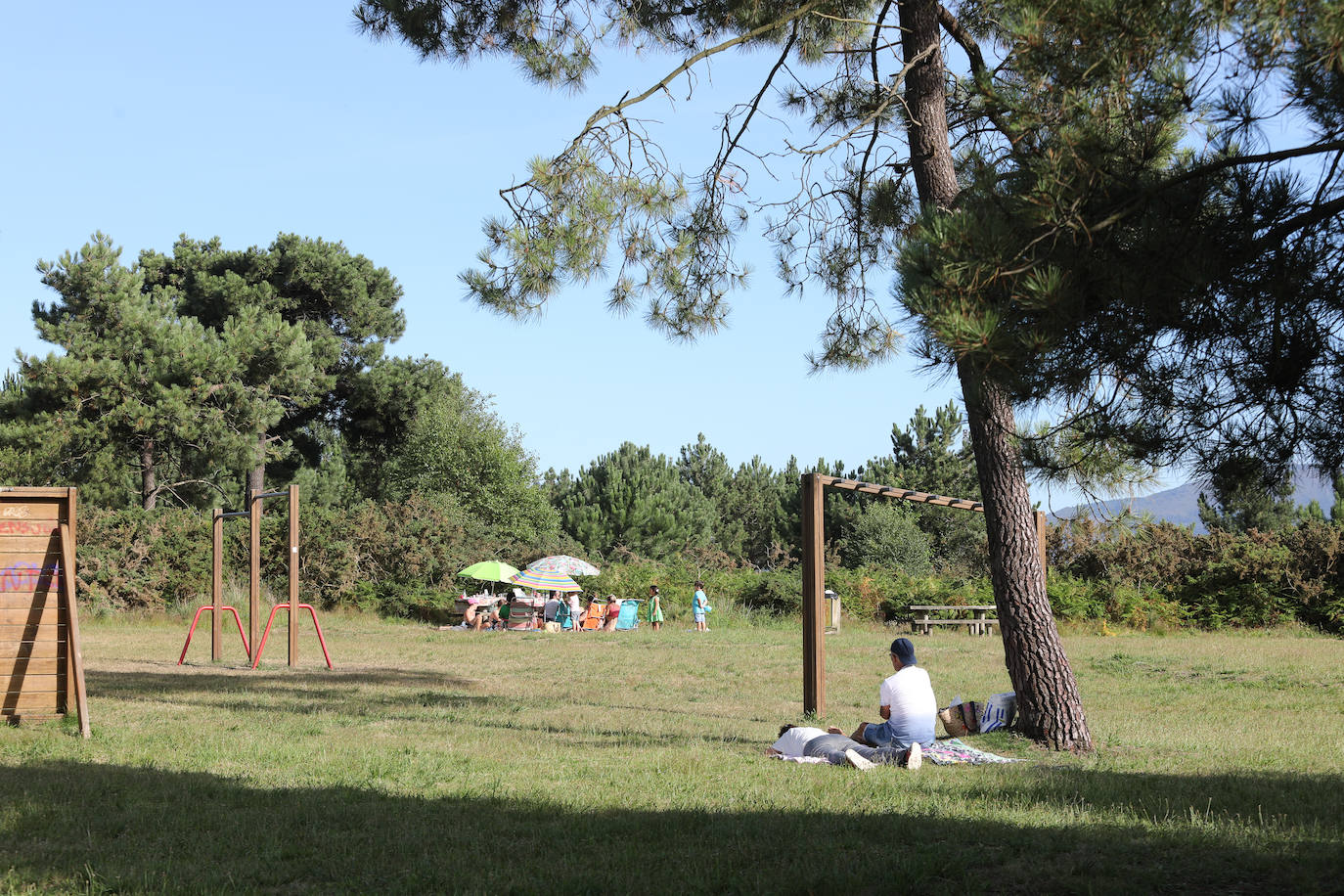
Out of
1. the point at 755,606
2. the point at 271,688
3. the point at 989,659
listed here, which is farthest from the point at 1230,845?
the point at 755,606

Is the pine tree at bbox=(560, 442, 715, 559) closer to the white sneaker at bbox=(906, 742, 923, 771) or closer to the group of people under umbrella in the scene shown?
the group of people under umbrella

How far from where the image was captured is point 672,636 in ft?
67.0

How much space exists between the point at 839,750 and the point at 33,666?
6.08 metres

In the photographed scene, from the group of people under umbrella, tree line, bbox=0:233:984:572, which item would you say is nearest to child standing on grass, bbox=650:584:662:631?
the group of people under umbrella

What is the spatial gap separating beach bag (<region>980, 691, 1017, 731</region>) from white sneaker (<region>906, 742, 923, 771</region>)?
156 cm

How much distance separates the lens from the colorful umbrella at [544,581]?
23.9 metres

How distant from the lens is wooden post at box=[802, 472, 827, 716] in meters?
9.74

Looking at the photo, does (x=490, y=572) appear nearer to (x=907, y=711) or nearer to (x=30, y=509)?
(x=30, y=509)

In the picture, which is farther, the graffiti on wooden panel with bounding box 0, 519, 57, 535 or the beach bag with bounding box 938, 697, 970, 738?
the beach bag with bounding box 938, 697, 970, 738

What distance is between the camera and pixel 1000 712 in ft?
28.6

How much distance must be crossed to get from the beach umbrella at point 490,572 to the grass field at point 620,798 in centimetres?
1117

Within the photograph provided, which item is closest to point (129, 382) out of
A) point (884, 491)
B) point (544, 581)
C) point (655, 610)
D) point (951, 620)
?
point (544, 581)

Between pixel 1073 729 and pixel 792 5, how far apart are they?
6.51 metres

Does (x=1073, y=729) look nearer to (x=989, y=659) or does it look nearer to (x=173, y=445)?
(x=989, y=659)
